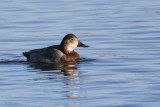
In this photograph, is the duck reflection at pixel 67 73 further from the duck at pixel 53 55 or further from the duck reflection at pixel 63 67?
the duck at pixel 53 55

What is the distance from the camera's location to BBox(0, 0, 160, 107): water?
1002 cm

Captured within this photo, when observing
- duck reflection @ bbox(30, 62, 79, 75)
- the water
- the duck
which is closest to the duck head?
the duck

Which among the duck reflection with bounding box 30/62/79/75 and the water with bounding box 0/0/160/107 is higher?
the water with bounding box 0/0/160/107

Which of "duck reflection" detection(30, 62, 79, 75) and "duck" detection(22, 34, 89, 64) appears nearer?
"duck reflection" detection(30, 62, 79, 75)

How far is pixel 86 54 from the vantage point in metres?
15.8

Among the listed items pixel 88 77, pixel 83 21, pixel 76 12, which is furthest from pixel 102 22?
pixel 88 77

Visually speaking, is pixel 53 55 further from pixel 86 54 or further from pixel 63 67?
pixel 86 54

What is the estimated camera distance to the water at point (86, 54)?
1002 centimetres

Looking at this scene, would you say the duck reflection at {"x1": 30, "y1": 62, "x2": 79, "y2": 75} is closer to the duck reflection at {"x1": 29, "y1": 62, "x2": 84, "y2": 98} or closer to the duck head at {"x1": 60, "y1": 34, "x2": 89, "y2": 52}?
the duck reflection at {"x1": 29, "y1": 62, "x2": 84, "y2": 98}

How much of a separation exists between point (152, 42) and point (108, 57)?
2.42m

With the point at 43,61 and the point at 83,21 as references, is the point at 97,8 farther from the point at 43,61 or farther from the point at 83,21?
the point at 43,61

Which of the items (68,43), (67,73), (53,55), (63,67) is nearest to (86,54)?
(68,43)

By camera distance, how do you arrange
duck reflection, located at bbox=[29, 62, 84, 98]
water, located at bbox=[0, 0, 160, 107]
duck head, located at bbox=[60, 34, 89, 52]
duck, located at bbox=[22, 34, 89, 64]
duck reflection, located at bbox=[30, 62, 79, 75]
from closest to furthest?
1. water, located at bbox=[0, 0, 160, 107]
2. duck reflection, located at bbox=[29, 62, 84, 98]
3. duck reflection, located at bbox=[30, 62, 79, 75]
4. duck, located at bbox=[22, 34, 89, 64]
5. duck head, located at bbox=[60, 34, 89, 52]

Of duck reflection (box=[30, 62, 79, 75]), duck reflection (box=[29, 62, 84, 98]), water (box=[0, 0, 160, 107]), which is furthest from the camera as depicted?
duck reflection (box=[30, 62, 79, 75])
